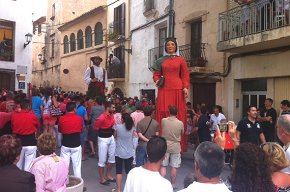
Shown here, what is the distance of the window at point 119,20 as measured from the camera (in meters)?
21.6

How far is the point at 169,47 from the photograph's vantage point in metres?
7.38

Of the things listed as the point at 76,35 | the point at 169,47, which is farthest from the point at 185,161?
the point at 76,35

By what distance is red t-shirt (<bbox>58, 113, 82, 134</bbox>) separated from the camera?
6.46m

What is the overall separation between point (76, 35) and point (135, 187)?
2565cm

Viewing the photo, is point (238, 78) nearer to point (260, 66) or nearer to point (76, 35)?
point (260, 66)

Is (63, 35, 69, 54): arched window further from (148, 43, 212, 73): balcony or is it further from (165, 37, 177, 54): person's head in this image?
(165, 37, 177, 54): person's head

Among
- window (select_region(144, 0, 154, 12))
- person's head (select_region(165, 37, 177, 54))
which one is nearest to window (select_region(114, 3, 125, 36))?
window (select_region(144, 0, 154, 12))


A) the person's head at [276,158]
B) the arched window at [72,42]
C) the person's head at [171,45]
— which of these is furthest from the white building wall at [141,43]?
the person's head at [276,158]

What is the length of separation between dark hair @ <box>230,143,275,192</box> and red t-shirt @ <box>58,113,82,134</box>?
4095mm

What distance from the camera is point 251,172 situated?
9.05 ft

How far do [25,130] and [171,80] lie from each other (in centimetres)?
286

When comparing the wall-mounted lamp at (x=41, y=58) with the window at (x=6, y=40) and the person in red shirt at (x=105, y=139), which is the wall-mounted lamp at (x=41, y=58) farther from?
the person in red shirt at (x=105, y=139)

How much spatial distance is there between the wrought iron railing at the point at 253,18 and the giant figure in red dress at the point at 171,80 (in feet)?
12.6

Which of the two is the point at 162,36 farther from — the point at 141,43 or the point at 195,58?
the point at 195,58
